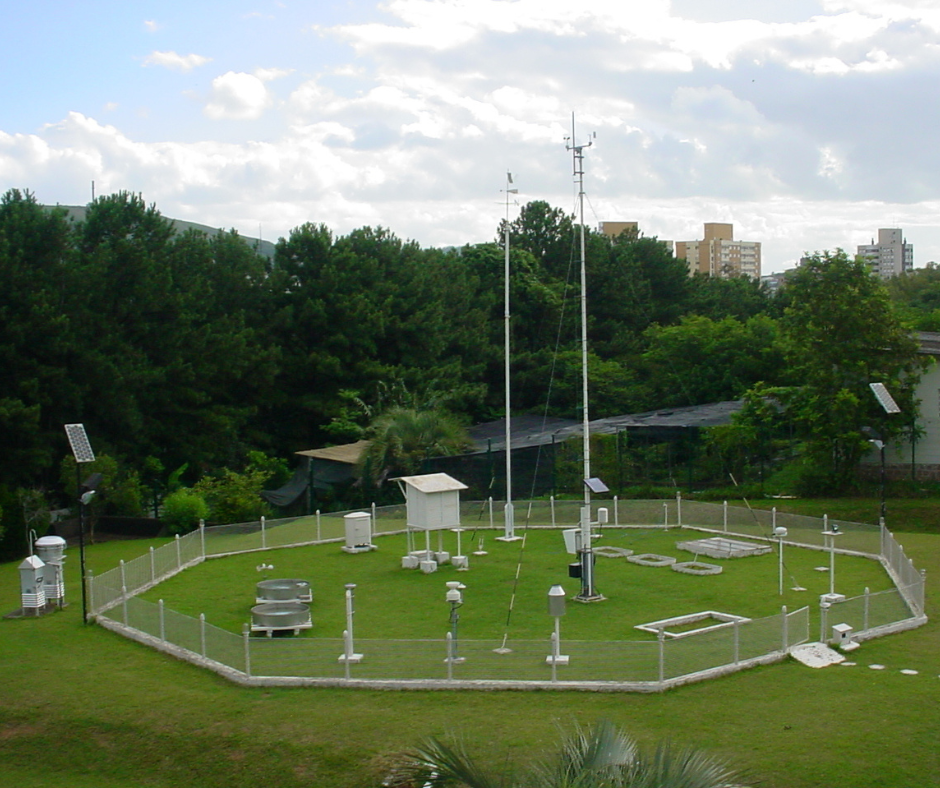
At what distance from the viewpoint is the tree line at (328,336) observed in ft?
111

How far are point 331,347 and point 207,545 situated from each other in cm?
2305

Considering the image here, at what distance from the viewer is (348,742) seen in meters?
12.3

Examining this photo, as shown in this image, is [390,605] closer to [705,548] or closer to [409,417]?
[705,548]

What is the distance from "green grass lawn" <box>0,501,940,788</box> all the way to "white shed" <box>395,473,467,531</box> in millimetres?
8512

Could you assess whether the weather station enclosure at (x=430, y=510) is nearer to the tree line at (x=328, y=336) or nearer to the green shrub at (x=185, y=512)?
the tree line at (x=328, y=336)

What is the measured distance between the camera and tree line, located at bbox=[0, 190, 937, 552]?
1328 inches

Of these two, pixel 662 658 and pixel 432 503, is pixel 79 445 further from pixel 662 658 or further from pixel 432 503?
pixel 662 658

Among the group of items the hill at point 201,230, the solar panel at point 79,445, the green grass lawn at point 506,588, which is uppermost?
the hill at point 201,230

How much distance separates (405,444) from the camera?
113 ft

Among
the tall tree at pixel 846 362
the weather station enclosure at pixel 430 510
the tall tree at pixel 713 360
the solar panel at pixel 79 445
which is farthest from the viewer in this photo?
the tall tree at pixel 713 360

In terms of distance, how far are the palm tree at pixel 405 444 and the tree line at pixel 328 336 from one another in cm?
276

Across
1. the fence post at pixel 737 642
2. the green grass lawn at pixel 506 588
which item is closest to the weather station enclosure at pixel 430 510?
the green grass lawn at pixel 506 588

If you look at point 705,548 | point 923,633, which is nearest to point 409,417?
point 705,548

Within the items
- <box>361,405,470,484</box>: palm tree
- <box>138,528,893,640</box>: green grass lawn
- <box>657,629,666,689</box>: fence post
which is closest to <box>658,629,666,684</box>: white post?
<box>657,629,666,689</box>: fence post
